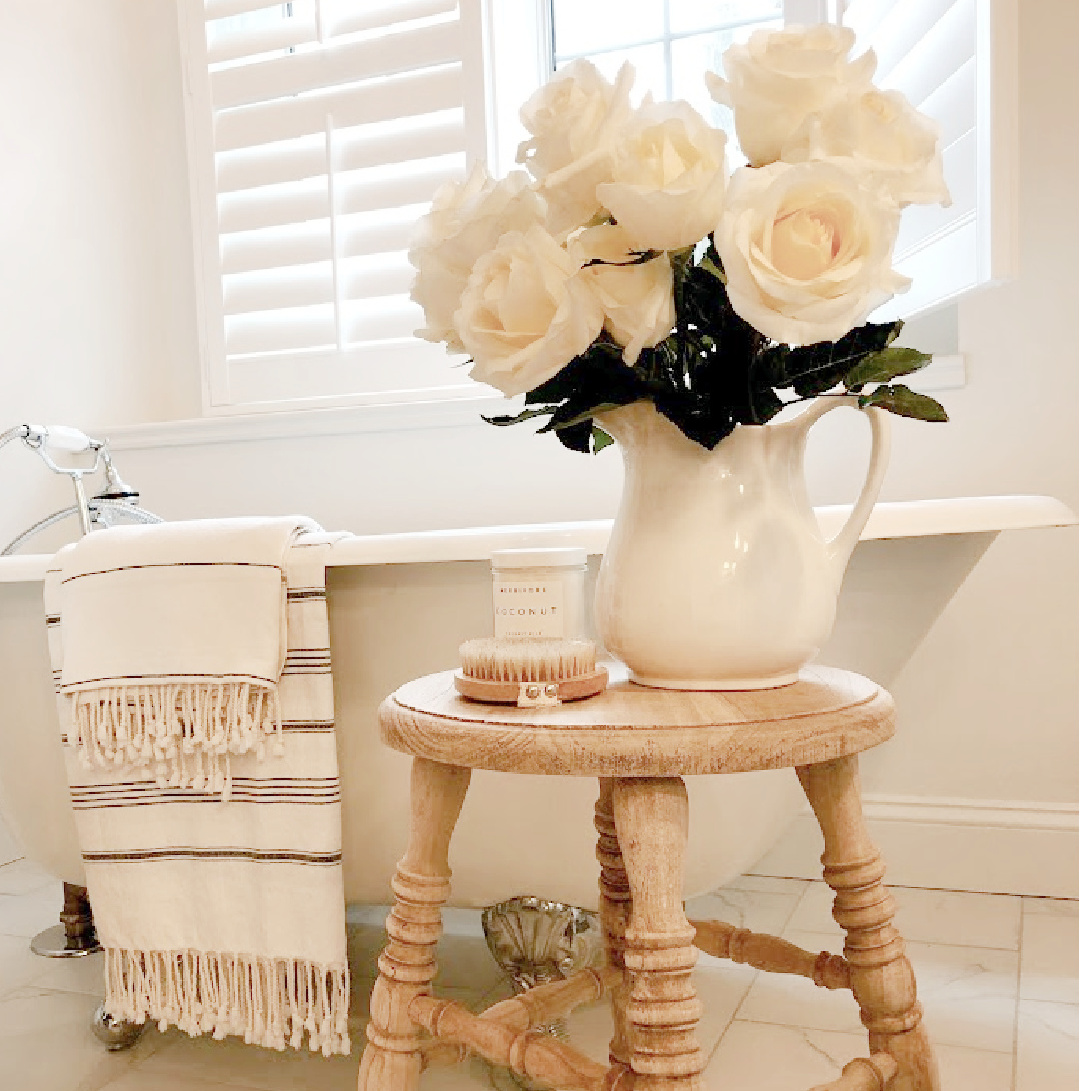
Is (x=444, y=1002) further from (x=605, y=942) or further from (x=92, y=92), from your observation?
(x=92, y=92)

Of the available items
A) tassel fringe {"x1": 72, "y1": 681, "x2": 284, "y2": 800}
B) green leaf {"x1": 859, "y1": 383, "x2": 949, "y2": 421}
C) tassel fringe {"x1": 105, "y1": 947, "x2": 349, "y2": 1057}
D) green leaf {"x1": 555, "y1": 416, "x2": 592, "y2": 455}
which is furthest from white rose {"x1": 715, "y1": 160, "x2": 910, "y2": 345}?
tassel fringe {"x1": 105, "y1": 947, "x2": 349, "y2": 1057}

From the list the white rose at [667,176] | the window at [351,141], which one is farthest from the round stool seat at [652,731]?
the window at [351,141]

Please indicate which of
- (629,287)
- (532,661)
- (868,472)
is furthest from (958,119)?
(532,661)

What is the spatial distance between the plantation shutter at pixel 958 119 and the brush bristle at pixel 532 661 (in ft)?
2.55

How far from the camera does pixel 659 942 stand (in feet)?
2.39

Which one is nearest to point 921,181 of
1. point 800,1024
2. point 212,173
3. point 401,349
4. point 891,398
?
point 891,398

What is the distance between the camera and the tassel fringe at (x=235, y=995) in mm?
1251

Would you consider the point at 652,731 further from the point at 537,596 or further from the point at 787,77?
the point at 787,77

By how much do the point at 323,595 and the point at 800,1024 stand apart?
32.8 inches

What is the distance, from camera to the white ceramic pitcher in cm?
80

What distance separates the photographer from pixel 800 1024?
1.39 meters

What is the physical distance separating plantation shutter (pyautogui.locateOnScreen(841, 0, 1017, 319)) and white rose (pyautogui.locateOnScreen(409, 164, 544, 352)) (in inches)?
27.9

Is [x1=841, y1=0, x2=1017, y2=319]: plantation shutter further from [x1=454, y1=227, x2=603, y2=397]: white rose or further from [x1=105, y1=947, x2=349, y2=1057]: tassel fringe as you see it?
[x1=105, y1=947, x2=349, y2=1057]: tassel fringe

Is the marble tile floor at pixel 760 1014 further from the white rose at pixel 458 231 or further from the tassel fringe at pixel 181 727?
the white rose at pixel 458 231
